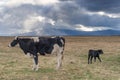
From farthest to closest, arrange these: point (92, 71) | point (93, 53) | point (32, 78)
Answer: point (93, 53) → point (92, 71) → point (32, 78)

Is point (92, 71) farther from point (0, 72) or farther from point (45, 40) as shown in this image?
point (0, 72)

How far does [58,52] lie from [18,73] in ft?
12.6

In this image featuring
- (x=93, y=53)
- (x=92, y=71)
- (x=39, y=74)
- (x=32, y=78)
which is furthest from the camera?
(x=93, y=53)

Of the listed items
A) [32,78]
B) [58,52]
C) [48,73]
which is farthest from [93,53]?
[32,78]

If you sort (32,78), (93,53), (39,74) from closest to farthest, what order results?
(32,78), (39,74), (93,53)

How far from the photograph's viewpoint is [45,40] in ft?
76.3

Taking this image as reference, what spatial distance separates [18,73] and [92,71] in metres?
5.05

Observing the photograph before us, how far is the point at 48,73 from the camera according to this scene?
2114cm

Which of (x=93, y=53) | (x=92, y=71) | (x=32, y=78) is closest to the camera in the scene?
(x=32, y=78)

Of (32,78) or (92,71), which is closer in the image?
(32,78)

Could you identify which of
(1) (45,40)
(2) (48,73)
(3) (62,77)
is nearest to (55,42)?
(1) (45,40)

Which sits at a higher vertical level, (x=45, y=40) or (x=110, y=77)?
(x=45, y=40)

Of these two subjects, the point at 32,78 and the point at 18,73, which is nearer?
the point at 32,78

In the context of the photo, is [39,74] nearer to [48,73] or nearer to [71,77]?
[48,73]
